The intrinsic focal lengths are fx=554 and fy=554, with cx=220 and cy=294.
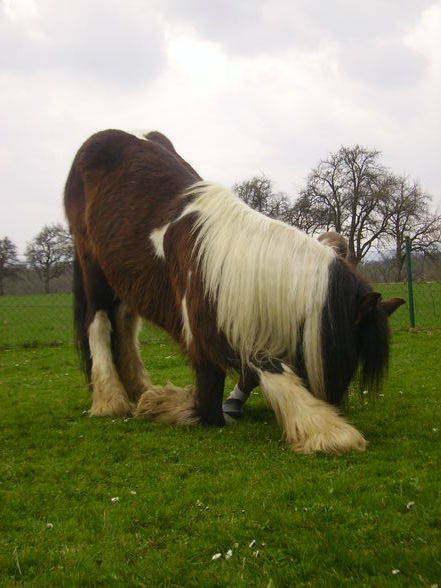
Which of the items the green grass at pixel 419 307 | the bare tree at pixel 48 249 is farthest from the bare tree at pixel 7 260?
the green grass at pixel 419 307

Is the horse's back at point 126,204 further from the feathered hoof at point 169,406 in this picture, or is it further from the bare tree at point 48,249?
the bare tree at point 48,249

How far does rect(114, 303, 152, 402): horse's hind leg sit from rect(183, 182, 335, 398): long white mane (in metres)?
1.91

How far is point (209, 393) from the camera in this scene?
4.68 metres

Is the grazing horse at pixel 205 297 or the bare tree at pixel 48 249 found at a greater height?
the bare tree at pixel 48 249

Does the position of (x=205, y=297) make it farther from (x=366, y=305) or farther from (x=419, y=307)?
(x=419, y=307)

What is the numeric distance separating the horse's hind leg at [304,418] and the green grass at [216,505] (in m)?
0.11

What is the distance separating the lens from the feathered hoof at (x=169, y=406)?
4789 millimetres

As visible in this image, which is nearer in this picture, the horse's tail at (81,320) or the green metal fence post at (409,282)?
the horse's tail at (81,320)

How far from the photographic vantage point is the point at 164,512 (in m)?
2.84

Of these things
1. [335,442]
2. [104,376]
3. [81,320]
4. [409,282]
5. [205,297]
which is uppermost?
[409,282]

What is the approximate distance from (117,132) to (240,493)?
4.22 metres

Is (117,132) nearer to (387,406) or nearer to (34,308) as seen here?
(387,406)

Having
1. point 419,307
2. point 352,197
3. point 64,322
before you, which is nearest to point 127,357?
point 419,307

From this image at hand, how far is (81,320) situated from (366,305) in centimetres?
348
